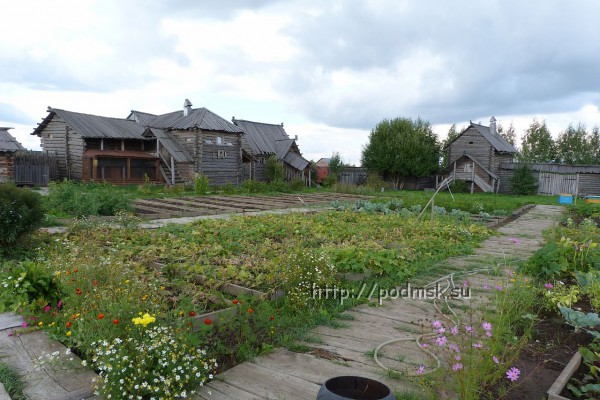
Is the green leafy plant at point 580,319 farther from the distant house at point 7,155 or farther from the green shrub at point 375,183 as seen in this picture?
the green shrub at point 375,183

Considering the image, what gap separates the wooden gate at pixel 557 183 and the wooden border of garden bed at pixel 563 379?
2970cm

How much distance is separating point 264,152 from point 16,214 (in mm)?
26012

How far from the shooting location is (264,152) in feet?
103

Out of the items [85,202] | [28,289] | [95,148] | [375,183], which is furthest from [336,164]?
[28,289]

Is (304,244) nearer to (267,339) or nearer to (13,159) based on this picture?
(267,339)

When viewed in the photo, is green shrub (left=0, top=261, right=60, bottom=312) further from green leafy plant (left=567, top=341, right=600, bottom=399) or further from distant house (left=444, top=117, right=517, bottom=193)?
distant house (left=444, top=117, right=517, bottom=193)

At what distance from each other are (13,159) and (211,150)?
10461 millimetres

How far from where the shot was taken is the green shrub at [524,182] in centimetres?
2834

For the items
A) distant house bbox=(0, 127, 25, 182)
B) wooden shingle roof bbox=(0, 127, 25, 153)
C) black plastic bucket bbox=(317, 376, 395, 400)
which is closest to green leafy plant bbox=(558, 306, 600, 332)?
black plastic bucket bbox=(317, 376, 395, 400)

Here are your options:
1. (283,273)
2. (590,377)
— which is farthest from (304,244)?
(590,377)

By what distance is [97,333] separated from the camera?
291 centimetres

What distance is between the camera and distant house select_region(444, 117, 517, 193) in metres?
31.0

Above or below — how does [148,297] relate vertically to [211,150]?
below

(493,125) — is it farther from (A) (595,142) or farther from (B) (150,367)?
(B) (150,367)
